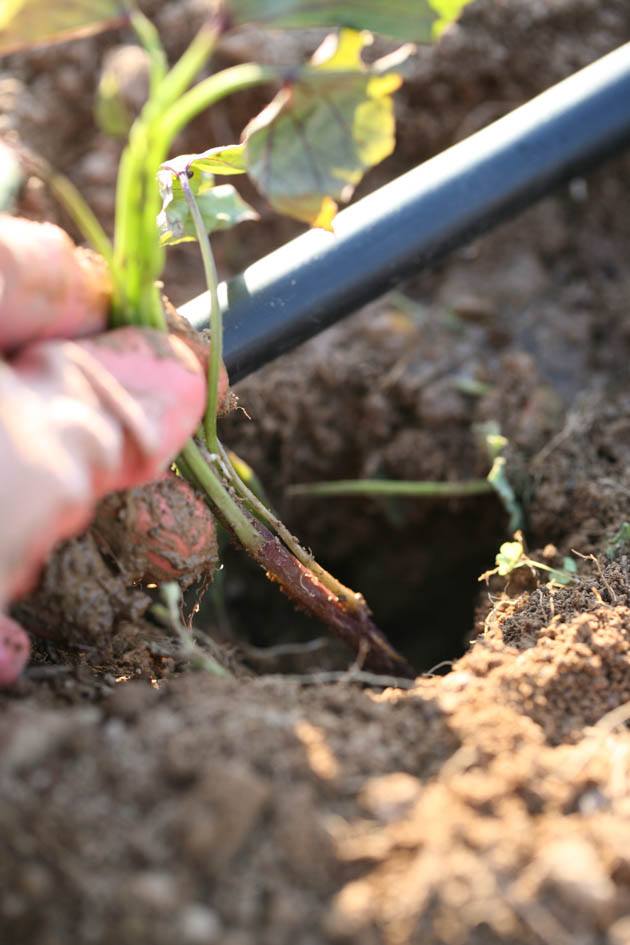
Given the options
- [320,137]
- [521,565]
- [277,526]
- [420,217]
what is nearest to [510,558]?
[521,565]

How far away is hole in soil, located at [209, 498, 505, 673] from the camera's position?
163 centimetres

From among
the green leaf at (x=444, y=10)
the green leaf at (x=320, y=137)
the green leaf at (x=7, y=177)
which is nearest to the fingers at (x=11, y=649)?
the green leaf at (x=7, y=177)

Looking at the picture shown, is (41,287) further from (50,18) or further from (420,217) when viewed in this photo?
(420,217)

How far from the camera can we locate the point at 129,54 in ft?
5.84

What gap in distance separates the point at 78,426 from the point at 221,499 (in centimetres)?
33

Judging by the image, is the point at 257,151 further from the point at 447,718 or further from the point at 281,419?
the point at 281,419

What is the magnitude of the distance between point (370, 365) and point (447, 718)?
93cm

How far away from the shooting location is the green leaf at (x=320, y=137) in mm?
855

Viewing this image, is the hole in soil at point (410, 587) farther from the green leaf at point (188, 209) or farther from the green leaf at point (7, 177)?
the green leaf at point (7, 177)

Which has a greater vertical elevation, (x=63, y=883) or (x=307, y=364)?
Result: (x=63, y=883)

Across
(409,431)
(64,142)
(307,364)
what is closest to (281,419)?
(307,364)

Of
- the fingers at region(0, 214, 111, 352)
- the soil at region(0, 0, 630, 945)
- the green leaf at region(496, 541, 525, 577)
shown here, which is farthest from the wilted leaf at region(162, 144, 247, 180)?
the green leaf at region(496, 541, 525, 577)

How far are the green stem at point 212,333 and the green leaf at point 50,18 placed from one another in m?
0.22

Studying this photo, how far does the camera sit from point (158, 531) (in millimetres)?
947
